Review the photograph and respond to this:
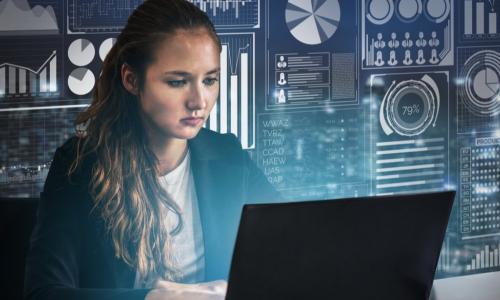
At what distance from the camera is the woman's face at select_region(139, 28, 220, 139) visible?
9.59 ft

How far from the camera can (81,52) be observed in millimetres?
2949

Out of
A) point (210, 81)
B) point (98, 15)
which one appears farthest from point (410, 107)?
point (98, 15)

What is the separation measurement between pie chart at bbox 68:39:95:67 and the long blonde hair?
7 centimetres

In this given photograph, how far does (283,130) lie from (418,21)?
0.85m

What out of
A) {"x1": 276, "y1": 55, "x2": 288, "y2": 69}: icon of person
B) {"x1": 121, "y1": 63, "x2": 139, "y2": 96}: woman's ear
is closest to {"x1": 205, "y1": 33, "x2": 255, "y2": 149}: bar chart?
{"x1": 276, "y1": 55, "x2": 288, "y2": 69}: icon of person

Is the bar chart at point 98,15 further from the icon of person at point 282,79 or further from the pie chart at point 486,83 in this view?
the pie chart at point 486,83

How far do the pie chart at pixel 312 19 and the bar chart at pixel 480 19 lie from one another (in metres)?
0.71

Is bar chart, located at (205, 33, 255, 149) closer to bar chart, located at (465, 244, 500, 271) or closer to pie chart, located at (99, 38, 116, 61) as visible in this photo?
pie chart, located at (99, 38, 116, 61)

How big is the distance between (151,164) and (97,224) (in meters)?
0.30

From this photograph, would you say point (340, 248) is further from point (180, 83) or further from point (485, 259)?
point (485, 259)

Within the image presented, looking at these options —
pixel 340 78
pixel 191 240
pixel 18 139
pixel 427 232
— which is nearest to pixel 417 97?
pixel 340 78

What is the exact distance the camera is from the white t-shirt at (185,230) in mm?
2953

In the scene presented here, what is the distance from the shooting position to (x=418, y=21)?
368cm

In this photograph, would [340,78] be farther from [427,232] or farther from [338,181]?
[427,232]
